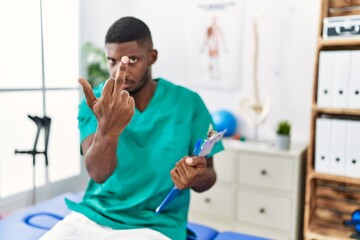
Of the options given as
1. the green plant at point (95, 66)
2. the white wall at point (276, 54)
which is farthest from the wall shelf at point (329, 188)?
the green plant at point (95, 66)

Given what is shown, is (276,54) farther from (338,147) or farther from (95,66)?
(95,66)

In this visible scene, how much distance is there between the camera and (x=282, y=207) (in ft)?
6.16

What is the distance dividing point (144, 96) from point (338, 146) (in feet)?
3.27

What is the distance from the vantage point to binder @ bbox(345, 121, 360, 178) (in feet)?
5.17

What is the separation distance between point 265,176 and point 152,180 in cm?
99

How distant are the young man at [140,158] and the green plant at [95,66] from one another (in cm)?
124

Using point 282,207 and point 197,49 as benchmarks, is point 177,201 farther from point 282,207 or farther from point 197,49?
point 197,49

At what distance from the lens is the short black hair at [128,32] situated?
3.29 feet

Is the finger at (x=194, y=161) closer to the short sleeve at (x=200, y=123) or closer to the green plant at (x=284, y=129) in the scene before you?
the short sleeve at (x=200, y=123)

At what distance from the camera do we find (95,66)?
2354 mm

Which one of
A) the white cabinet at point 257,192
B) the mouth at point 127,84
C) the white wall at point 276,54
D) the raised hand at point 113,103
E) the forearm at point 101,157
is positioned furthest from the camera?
the white wall at point 276,54

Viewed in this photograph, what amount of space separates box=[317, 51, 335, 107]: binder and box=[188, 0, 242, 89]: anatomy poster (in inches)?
28.8

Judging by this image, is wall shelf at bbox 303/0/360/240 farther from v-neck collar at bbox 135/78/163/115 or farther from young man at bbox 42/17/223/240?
v-neck collar at bbox 135/78/163/115

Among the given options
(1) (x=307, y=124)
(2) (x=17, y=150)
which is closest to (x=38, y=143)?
(2) (x=17, y=150)
